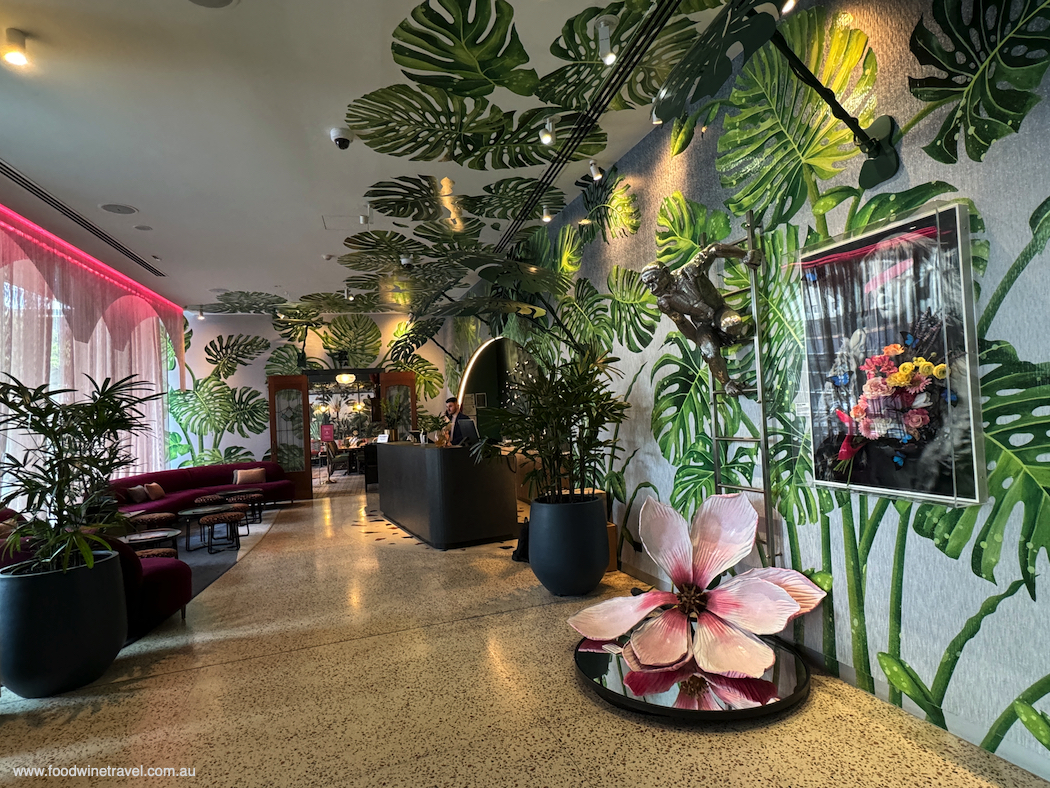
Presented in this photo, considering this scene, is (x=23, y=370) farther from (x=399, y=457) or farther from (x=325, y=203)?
(x=399, y=457)

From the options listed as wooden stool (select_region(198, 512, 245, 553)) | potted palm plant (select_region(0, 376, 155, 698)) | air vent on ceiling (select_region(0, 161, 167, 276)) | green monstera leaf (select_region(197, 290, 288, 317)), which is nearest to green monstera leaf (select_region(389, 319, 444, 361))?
green monstera leaf (select_region(197, 290, 288, 317))

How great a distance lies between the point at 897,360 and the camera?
2.45 meters

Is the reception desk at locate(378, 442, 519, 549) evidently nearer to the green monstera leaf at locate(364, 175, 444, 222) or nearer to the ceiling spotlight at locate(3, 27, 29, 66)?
the green monstera leaf at locate(364, 175, 444, 222)

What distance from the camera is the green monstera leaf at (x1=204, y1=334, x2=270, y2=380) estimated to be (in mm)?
10922

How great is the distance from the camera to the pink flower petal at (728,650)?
8.79 feet

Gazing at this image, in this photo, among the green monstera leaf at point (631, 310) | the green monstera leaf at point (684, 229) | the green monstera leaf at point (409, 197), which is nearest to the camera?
the green monstera leaf at point (684, 229)

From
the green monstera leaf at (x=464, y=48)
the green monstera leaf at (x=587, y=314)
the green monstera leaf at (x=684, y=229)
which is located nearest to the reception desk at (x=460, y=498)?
the green monstera leaf at (x=587, y=314)

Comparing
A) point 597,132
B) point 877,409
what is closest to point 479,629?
A: point 877,409

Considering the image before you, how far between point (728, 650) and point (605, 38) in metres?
3.40

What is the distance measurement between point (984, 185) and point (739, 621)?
2181 millimetres

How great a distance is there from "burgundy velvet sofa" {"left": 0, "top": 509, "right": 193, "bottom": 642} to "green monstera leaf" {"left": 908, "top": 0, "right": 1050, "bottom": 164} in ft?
16.1

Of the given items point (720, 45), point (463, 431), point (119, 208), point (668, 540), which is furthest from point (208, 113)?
point (668, 540)

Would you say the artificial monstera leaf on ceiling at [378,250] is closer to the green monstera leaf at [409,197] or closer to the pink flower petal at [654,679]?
the green monstera leaf at [409,197]

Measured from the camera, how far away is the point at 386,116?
13.3 feet
